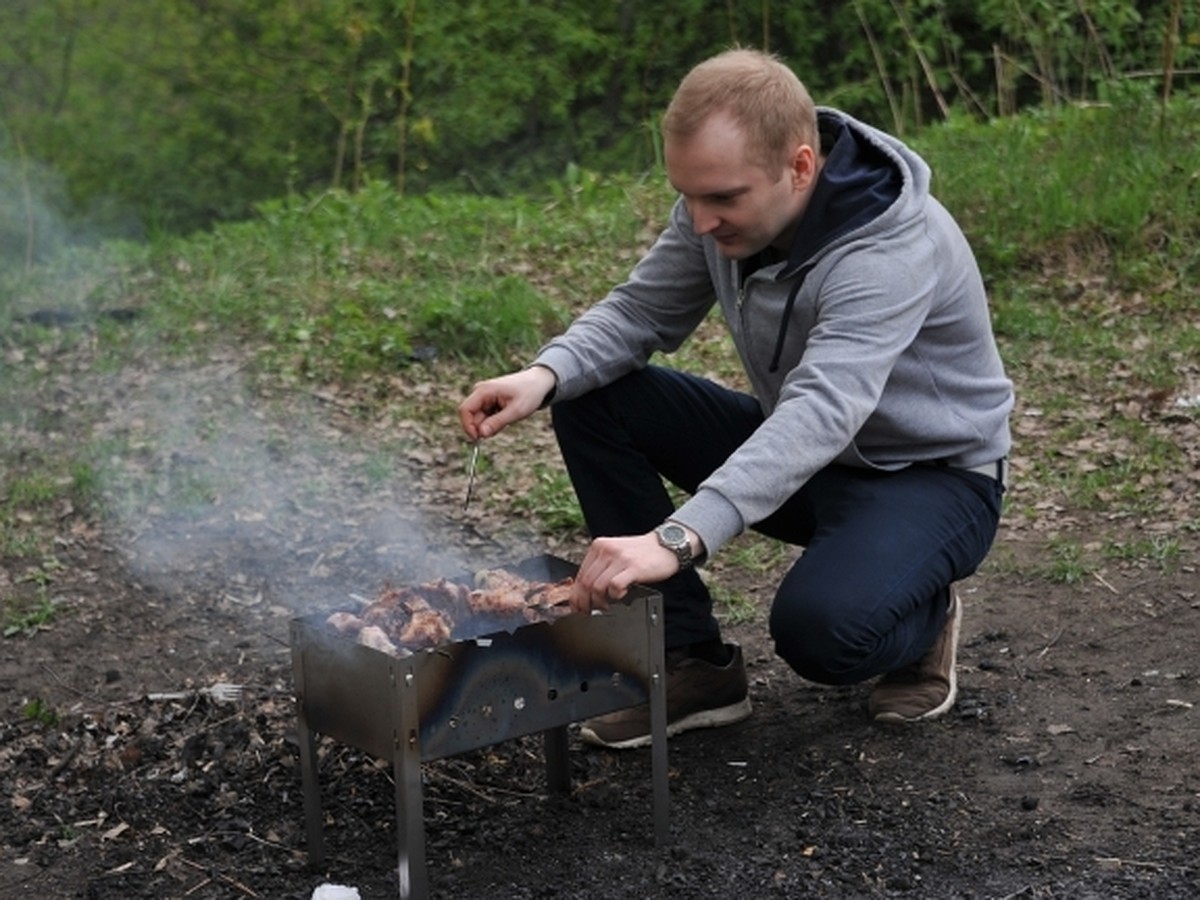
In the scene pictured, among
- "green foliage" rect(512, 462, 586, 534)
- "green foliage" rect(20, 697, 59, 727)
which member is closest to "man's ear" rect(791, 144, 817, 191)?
"green foliage" rect(512, 462, 586, 534)

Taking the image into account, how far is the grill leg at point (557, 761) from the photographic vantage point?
153 inches

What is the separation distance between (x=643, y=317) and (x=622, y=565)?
115 cm

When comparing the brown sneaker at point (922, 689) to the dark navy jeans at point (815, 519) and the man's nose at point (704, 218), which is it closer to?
the dark navy jeans at point (815, 519)

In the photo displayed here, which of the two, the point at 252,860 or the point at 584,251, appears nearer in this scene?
the point at 252,860

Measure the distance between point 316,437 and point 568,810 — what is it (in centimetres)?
305

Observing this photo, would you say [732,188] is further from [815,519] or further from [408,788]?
[408,788]

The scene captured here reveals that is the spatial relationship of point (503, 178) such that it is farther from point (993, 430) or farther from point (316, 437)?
point (993, 430)

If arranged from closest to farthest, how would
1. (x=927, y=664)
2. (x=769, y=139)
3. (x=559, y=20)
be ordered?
(x=769, y=139) → (x=927, y=664) → (x=559, y=20)

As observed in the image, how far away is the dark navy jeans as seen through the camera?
3.71m

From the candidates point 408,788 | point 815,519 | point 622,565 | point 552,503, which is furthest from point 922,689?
point 552,503

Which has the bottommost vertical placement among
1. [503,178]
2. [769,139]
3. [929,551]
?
[503,178]

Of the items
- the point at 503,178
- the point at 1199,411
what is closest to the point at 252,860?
the point at 1199,411

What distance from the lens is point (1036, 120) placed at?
893 cm

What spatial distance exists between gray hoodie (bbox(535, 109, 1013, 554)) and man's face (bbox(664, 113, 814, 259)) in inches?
2.9
